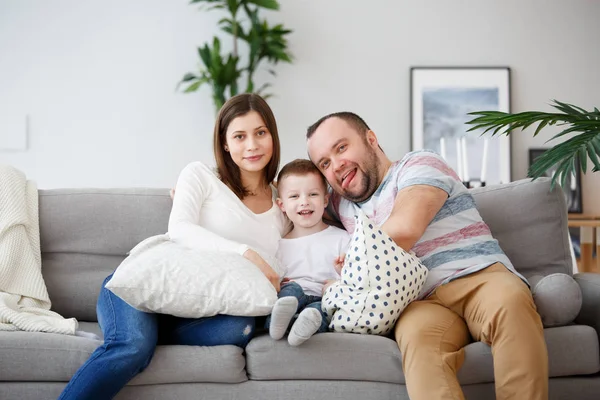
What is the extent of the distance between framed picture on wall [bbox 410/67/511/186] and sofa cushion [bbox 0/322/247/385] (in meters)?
2.99

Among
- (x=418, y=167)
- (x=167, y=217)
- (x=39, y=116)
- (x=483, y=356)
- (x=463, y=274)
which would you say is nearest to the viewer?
(x=483, y=356)

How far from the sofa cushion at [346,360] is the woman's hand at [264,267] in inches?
7.6

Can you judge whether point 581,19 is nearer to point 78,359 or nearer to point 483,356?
point 483,356

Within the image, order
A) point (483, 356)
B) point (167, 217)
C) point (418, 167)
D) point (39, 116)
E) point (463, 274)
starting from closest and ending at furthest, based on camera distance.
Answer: point (483, 356) < point (463, 274) < point (418, 167) < point (167, 217) < point (39, 116)

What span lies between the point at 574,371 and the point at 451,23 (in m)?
3.18

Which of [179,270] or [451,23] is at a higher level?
[451,23]

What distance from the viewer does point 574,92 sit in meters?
4.50

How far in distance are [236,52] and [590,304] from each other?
2.92 m

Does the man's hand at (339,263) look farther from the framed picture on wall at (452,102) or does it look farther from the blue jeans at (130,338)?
the framed picture on wall at (452,102)

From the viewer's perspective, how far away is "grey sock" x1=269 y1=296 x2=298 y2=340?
167 centimetres

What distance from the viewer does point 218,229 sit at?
83.0 inches

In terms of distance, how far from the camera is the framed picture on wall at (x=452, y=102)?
4.45 metres

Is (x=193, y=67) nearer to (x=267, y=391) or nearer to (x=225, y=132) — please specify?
(x=225, y=132)

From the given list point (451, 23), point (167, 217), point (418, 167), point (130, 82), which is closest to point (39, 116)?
point (130, 82)
